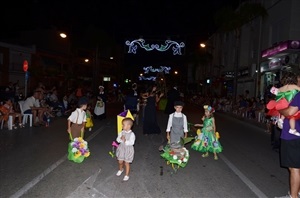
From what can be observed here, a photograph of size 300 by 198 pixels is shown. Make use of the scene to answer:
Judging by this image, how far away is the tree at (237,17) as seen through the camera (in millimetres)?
26781

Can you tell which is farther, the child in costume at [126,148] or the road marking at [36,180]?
the child in costume at [126,148]

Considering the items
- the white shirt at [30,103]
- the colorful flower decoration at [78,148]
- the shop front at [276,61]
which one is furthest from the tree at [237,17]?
the colorful flower decoration at [78,148]

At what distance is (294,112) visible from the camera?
487 centimetres

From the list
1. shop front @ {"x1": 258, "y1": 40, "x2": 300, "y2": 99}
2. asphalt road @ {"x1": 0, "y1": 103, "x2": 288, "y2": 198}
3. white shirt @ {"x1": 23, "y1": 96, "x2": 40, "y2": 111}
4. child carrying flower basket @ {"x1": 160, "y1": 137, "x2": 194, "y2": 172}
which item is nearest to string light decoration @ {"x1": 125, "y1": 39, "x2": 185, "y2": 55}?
shop front @ {"x1": 258, "y1": 40, "x2": 300, "y2": 99}

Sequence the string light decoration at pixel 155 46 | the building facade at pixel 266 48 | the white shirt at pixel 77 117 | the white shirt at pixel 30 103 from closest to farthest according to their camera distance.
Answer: the white shirt at pixel 77 117
the white shirt at pixel 30 103
the building facade at pixel 266 48
the string light decoration at pixel 155 46

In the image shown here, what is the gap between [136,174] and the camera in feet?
Result: 21.6

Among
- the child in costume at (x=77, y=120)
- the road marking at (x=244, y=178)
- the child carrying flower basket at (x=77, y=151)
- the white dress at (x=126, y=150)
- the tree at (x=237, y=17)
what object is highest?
the tree at (x=237, y=17)

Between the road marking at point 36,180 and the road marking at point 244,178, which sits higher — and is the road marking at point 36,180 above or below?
below

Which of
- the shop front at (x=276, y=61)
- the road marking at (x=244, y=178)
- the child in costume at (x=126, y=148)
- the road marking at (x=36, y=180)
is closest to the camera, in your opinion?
the road marking at (x=36, y=180)

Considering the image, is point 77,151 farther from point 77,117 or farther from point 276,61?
point 276,61

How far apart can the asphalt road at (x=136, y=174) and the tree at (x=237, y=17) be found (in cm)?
1923

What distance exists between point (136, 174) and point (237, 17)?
81.3ft

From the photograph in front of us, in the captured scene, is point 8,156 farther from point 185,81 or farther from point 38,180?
point 185,81

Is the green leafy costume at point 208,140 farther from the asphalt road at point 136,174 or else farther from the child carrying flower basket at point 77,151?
the child carrying flower basket at point 77,151
